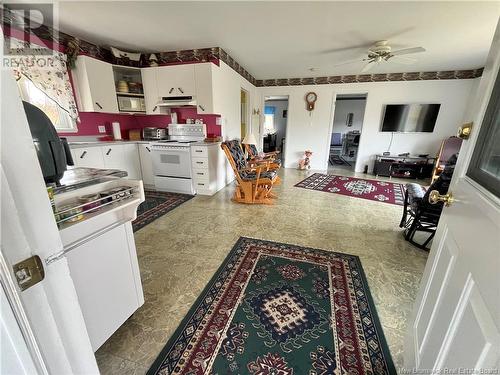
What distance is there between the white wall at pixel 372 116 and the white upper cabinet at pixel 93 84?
11.7 feet

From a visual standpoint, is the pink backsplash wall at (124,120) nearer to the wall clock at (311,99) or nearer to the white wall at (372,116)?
the white wall at (372,116)

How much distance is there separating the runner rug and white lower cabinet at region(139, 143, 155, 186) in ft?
0.75

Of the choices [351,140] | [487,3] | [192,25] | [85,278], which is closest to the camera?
[85,278]

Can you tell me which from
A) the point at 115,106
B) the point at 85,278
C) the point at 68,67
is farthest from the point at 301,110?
the point at 85,278

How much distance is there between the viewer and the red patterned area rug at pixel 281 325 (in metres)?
1.11

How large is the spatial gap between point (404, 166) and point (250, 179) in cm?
394

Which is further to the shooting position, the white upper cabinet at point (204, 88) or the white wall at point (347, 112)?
the white wall at point (347, 112)

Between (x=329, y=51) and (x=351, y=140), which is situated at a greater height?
(x=329, y=51)

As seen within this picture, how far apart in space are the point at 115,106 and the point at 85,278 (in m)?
3.41

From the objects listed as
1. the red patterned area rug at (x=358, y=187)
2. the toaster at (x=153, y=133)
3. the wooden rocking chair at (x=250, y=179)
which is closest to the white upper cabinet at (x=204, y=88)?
the wooden rocking chair at (x=250, y=179)

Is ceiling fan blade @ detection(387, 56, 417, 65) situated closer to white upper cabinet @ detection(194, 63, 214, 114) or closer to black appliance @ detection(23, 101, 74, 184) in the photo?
white upper cabinet @ detection(194, 63, 214, 114)

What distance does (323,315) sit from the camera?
140cm

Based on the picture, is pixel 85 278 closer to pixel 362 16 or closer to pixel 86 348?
pixel 86 348

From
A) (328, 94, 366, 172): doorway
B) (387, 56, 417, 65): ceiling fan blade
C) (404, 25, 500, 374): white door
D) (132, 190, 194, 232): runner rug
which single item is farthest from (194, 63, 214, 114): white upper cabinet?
(328, 94, 366, 172): doorway
